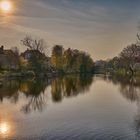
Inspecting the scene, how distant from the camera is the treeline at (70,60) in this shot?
9312cm

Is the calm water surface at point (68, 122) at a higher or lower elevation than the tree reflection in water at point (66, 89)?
lower

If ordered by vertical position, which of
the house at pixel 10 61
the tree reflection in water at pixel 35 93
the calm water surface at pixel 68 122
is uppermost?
the house at pixel 10 61

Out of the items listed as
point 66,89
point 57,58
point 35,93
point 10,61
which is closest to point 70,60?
point 57,58

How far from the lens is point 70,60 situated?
102688mm

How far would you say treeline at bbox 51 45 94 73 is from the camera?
93125mm

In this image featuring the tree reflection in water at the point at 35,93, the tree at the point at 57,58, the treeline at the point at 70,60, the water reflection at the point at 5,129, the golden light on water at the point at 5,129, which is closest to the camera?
the water reflection at the point at 5,129

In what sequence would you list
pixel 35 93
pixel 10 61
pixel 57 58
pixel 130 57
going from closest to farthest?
pixel 35 93, pixel 10 61, pixel 130 57, pixel 57 58

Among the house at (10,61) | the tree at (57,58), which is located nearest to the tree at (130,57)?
the tree at (57,58)

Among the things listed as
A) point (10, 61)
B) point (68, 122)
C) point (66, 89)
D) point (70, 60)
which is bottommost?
point (68, 122)

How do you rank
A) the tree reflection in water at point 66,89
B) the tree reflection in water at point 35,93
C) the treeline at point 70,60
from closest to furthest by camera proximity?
the tree reflection in water at point 35,93, the tree reflection in water at point 66,89, the treeline at point 70,60

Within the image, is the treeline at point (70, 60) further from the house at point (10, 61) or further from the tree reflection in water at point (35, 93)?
the tree reflection in water at point (35, 93)

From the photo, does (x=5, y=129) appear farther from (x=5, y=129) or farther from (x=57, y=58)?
(x=57, y=58)

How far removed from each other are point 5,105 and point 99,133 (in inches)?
514

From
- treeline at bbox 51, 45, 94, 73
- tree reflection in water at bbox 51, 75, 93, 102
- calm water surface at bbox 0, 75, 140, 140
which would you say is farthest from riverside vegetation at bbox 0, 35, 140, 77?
calm water surface at bbox 0, 75, 140, 140
